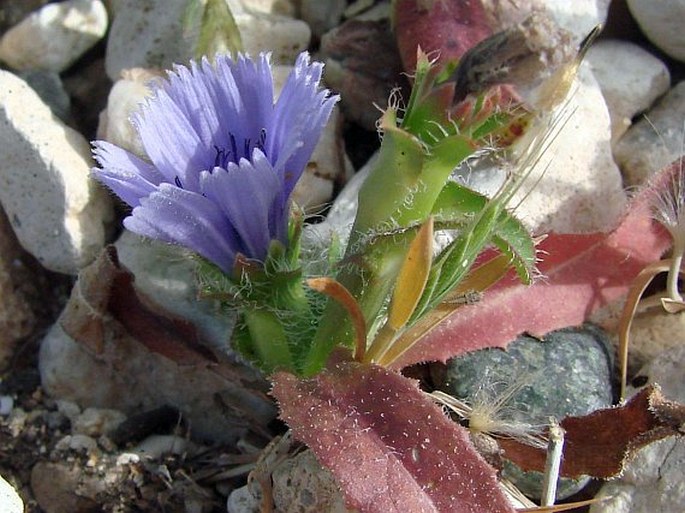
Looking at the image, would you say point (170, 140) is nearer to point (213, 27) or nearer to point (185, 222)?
point (185, 222)

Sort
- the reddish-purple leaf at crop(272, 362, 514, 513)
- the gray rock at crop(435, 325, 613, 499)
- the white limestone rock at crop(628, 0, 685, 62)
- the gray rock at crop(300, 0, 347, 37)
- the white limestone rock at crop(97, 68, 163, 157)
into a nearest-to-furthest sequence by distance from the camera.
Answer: the reddish-purple leaf at crop(272, 362, 514, 513) → the gray rock at crop(435, 325, 613, 499) → the white limestone rock at crop(97, 68, 163, 157) → the white limestone rock at crop(628, 0, 685, 62) → the gray rock at crop(300, 0, 347, 37)

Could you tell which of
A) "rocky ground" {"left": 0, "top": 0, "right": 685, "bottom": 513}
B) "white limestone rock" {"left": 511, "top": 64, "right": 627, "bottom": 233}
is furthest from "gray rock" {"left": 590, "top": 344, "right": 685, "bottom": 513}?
"white limestone rock" {"left": 511, "top": 64, "right": 627, "bottom": 233}

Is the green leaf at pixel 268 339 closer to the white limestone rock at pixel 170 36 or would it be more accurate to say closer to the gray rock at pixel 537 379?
the gray rock at pixel 537 379

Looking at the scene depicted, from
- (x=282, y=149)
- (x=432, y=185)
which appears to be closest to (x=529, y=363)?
(x=432, y=185)

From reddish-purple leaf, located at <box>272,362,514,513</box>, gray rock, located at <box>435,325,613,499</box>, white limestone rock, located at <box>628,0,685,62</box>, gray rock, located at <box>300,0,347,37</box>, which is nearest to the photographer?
reddish-purple leaf, located at <box>272,362,514,513</box>

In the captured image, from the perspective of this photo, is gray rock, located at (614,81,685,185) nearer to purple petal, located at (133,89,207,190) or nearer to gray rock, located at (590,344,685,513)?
gray rock, located at (590,344,685,513)

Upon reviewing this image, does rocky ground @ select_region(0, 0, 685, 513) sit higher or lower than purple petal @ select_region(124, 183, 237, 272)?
lower
